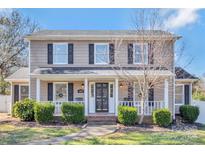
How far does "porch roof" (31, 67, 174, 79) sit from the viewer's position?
19.8m

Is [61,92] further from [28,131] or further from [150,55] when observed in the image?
[150,55]

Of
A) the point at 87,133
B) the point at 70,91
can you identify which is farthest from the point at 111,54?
the point at 87,133

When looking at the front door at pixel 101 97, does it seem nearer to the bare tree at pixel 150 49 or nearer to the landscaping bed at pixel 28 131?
the bare tree at pixel 150 49

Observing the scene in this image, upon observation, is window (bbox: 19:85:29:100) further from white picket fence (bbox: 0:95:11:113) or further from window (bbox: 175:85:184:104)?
window (bbox: 175:85:184:104)

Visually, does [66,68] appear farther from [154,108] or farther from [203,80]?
[203,80]

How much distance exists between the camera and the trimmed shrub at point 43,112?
18766 mm

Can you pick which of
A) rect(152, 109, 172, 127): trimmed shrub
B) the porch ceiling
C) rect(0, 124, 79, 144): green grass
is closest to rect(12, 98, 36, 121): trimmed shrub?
rect(0, 124, 79, 144): green grass

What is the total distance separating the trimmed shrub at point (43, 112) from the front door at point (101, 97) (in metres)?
3.64

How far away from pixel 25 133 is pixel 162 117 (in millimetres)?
7357

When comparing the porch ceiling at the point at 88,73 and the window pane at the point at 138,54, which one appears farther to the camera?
the window pane at the point at 138,54

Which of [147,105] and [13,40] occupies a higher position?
[13,40]

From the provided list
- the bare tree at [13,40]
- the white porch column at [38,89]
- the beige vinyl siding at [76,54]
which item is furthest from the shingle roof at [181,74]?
the bare tree at [13,40]

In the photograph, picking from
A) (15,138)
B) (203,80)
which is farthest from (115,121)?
(203,80)

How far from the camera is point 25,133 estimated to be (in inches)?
620
